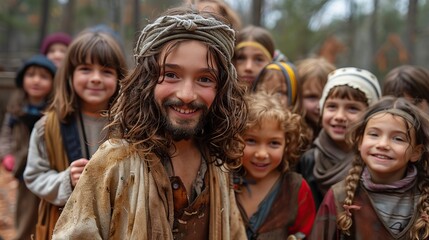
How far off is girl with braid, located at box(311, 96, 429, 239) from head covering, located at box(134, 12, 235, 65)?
1.15m

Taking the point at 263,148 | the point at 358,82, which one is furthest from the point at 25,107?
the point at 358,82

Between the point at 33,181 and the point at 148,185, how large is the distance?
3.85 ft

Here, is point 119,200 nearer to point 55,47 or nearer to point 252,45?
point 252,45

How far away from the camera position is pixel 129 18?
2259 centimetres

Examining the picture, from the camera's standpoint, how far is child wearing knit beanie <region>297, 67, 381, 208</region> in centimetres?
338

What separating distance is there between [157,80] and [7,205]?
22.3ft

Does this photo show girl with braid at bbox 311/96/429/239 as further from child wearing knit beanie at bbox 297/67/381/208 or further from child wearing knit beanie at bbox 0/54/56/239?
child wearing knit beanie at bbox 0/54/56/239

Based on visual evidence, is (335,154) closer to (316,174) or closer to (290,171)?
(316,174)

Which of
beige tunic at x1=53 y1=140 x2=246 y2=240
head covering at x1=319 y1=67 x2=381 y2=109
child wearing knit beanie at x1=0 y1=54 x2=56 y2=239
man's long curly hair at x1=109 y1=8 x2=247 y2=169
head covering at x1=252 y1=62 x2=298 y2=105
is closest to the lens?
beige tunic at x1=53 y1=140 x2=246 y2=240

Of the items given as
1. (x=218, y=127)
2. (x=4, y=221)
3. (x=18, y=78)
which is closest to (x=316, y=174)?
(x=218, y=127)

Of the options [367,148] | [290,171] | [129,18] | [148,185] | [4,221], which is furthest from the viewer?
[129,18]

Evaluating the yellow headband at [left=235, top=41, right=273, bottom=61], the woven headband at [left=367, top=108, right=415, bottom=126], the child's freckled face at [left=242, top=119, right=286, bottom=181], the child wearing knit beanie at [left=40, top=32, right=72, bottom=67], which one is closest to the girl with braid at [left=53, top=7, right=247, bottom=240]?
the child's freckled face at [left=242, top=119, right=286, bottom=181]

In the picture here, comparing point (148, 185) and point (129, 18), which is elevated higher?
point (129, 18)

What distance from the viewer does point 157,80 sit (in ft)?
6.77
